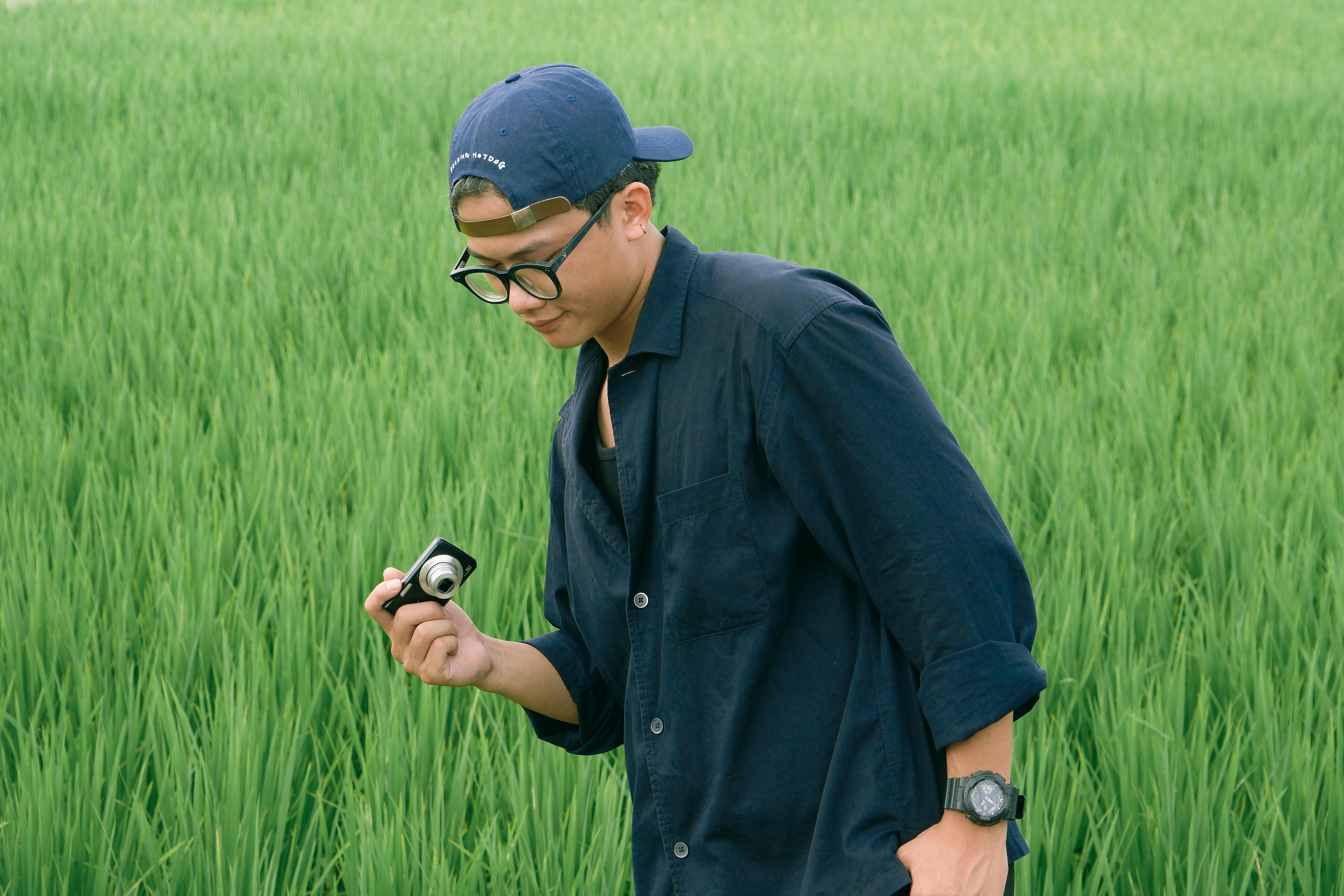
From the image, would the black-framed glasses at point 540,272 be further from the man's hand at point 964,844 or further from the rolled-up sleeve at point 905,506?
the man's hand at point 964,844

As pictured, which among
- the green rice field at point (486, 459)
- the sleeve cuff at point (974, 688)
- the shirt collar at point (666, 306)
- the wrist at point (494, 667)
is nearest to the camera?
the sleeve cuff at point (974, 688)

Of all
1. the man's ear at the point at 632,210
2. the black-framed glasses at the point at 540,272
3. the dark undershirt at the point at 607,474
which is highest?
the man's ear at the point at 632,210

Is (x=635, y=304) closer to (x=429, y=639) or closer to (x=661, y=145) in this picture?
(x=661, y=145)

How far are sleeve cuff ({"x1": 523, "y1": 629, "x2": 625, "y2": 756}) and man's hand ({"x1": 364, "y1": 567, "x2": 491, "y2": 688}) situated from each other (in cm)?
9

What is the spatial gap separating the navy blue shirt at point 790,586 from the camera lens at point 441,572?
0.45ft

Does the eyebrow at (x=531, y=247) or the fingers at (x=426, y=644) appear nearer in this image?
the eyebrow at (x=531, y=247)

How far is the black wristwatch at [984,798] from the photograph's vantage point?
907mm

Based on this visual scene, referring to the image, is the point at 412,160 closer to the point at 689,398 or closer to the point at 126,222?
the point at 126,222

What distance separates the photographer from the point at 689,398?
3.22 ft

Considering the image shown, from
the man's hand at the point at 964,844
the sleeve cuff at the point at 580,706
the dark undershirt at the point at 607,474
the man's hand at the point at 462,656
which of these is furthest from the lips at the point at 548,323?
the man's hand at the point at 964,844

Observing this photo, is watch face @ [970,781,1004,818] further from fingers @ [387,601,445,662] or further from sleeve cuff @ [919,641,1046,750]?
fingers @ [387,601,445,662]

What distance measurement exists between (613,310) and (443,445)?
6.39 ft

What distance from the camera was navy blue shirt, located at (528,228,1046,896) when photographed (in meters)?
0.90

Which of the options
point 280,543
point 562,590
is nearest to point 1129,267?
point 280,543
